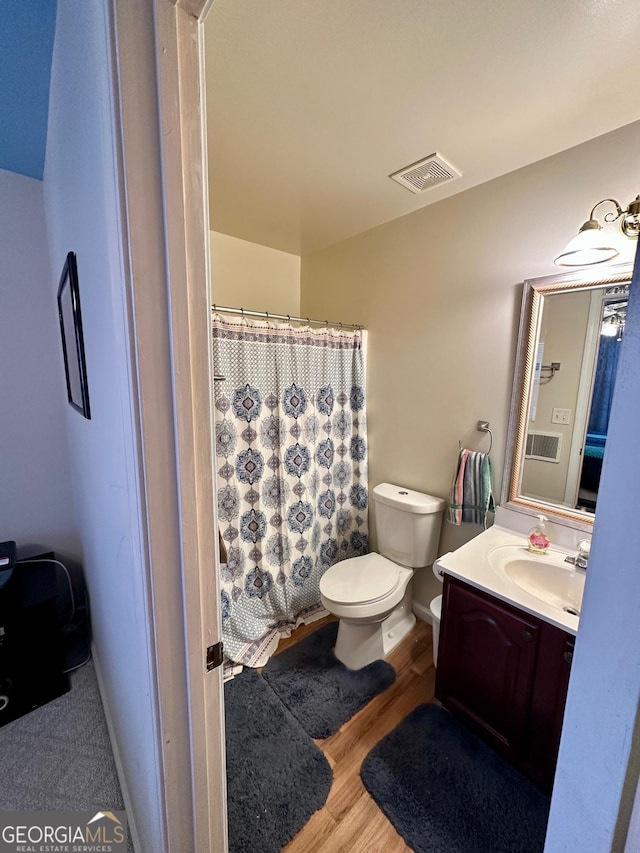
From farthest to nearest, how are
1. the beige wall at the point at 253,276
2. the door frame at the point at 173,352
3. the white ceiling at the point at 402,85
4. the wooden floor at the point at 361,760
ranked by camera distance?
1. the beige wall at the point at 253,276
2. the wooden floor at the point at 361,760
3. the white ceiling at the point at 402,85
4. the door frame at the point at 173,352

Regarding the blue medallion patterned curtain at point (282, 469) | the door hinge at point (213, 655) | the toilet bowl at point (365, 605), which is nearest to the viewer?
the door hinge at point (213, 655)

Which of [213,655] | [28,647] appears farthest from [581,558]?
[28,647]

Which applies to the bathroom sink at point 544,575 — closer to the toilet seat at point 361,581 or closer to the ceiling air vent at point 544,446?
the ceiling air vent at point 544,446

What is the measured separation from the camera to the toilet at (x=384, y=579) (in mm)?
1700

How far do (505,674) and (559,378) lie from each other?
118 cm

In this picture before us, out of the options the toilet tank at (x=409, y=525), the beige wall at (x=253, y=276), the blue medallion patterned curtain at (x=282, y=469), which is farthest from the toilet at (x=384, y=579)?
the beige wall at (x=253, y=276)

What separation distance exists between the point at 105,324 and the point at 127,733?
1143mm

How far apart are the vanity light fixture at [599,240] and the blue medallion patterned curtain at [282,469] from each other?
3.81 feet

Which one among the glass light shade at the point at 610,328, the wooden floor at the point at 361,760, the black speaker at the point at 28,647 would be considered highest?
the glass light shade at the point at 610,328

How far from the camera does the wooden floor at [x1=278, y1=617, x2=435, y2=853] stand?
1.12 m

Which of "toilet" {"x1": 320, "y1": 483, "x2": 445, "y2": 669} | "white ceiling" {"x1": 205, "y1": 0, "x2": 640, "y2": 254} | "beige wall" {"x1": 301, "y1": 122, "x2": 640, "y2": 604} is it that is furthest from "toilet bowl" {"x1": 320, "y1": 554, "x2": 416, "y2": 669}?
"white ceiling" {"x1": 205, "y1": 0, "x2": 640, "y2": 254}

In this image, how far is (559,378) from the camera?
1514 mm

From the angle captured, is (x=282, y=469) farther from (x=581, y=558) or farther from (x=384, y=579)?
(x=581, y=558)

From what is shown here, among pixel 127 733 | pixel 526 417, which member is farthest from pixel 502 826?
pixel 526 417
